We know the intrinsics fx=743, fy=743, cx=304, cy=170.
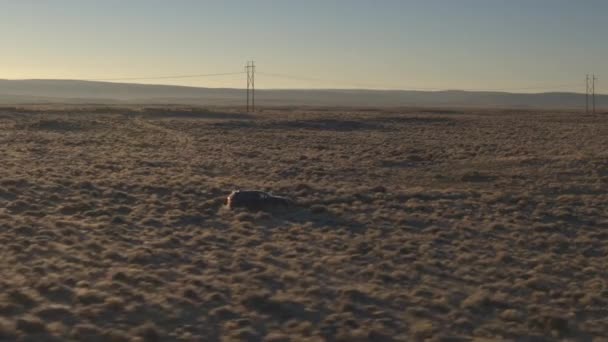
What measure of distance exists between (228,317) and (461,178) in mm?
18341

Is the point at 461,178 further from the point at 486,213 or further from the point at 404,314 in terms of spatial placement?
the point at 404,314

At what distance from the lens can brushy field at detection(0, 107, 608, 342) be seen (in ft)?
33.6

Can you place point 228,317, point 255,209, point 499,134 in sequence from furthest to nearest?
point 499,134
point 255,209
point 228,317

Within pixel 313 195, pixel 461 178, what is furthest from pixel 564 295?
pixel 461 178

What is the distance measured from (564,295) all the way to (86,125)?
45.6 m

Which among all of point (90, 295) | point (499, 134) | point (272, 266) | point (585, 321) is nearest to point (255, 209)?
point (272, 266)

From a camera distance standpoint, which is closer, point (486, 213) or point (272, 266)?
point (272, 266)

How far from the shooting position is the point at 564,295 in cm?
1205

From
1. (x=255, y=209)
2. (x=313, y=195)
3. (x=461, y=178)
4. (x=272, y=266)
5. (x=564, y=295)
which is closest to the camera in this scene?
(x=564, y=295)

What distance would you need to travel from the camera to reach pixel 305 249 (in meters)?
15.2

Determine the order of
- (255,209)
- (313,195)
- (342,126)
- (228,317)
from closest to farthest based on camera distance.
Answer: (228,317)
(255,209)
(313,195)
(342,126)

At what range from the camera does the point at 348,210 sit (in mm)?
20109

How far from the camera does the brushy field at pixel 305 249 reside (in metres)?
10.2

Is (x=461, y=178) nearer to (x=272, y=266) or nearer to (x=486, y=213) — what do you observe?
(x=486, y=213)
